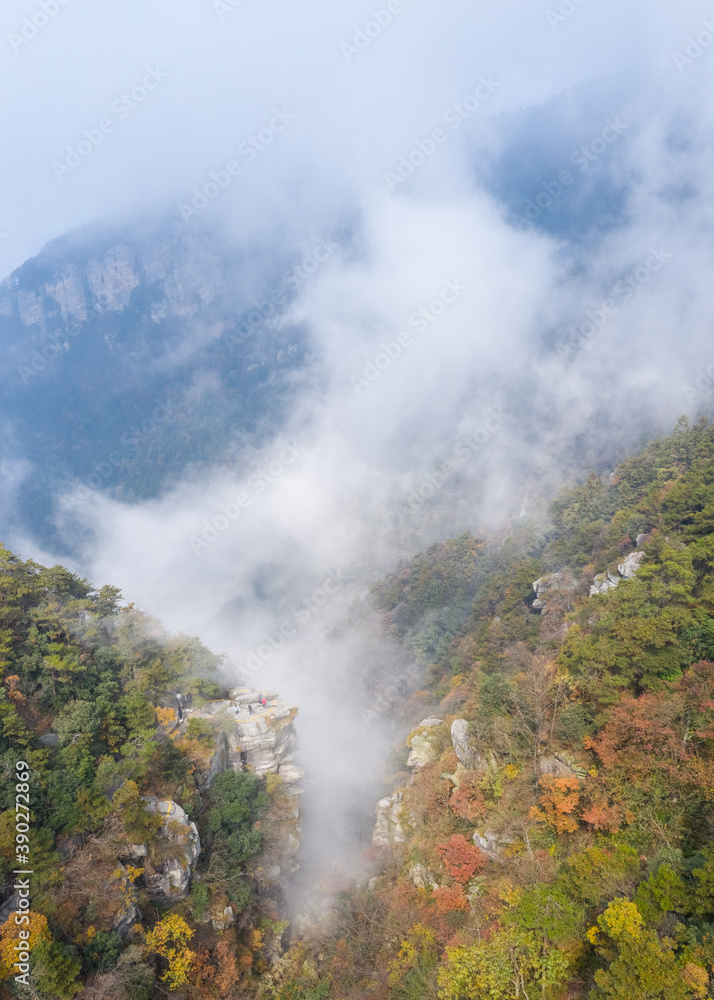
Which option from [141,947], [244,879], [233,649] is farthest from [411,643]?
[233,649]

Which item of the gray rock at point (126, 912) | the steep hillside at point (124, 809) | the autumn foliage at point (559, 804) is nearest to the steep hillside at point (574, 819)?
the autumn foliage at point (559, 804)

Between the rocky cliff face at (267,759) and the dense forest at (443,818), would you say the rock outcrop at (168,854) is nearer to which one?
the dense forest at (443,818)

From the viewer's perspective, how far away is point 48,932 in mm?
17359

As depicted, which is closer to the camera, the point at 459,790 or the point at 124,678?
the point at 459,790

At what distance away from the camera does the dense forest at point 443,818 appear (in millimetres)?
14828

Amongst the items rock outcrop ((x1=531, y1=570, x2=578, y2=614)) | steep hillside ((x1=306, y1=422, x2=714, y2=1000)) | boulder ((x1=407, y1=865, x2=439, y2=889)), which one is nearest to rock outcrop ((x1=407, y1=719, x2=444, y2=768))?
steep hillside ((x1=306, y1=422, x2=714, y2=1000))

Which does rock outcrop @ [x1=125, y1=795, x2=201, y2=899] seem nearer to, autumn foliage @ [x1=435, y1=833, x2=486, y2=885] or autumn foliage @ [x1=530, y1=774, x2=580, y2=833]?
autumn foliage @ [x1=435, y1=833, x2=486, y2=885]

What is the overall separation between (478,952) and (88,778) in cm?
1912

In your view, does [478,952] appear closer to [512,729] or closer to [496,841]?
[496,841]

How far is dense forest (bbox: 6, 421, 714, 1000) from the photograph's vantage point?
14828mm

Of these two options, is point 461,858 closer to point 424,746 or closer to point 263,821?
point 424,746

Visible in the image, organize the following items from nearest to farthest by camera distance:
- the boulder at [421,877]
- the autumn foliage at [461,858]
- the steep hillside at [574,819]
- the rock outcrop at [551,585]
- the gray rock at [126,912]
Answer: the steep hillside at [574,819], the gray rock at [126,912], the autumn foliage at [461,858], the boulder at [421,877], the rock outcrop at [551,585]

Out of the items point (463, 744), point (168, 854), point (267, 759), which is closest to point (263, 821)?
point (267, 759)

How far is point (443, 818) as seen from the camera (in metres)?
25.7
